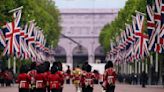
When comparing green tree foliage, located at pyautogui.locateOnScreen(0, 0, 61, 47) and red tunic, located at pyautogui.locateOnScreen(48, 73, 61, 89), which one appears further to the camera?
green tree foliage, located at pyautogui.locateOnScreen(0, 0, 61, 47)

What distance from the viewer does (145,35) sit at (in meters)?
75.8

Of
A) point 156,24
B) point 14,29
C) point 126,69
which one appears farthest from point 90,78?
point 126,69

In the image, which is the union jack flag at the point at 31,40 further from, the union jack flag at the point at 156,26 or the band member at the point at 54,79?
the band member at the point at 54,79

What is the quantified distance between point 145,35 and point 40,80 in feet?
138

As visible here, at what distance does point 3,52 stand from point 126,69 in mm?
60253

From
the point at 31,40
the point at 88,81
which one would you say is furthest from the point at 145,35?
the point at 88,81

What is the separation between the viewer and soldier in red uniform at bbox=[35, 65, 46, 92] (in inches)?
1356

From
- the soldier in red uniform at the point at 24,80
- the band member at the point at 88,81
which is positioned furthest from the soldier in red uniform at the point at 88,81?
the soldier in red uniform at the point at 24,80

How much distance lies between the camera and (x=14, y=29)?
69500mm

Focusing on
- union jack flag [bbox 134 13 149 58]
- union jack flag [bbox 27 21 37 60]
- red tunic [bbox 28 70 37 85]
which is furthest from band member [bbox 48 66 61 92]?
union jack flag [bbox 27 21 37 60]

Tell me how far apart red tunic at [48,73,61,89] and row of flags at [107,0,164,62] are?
16.2m

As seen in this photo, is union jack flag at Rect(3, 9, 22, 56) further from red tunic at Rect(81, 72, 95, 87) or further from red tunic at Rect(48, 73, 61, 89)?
red tunic at Rect(48, 73, 61, 89)

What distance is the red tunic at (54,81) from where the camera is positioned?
115 ft

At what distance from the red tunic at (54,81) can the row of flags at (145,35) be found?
1625 cm
